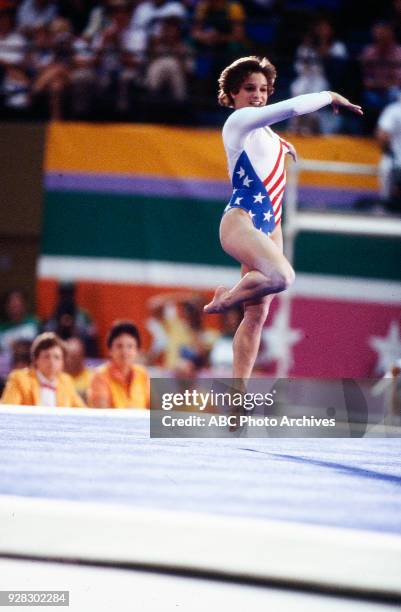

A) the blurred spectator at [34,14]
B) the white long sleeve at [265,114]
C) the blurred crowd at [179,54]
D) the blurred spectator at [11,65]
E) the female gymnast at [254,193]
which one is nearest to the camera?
the white long sleeve at [265,114]

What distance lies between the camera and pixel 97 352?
17.6 ft

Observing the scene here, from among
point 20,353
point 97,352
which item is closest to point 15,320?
point 97,352

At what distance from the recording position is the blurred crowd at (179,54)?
529cm

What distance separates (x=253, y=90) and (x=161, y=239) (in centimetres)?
298

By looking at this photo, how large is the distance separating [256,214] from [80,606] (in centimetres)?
113

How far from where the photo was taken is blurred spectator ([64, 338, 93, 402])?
4699 millimetres

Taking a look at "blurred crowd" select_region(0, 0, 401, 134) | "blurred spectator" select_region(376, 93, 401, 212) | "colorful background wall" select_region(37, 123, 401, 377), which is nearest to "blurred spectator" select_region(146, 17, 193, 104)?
"blurred crowd" select_region(0, 0, 401, 134)

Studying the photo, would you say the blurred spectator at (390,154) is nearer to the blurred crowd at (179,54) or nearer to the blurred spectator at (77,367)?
the blurred crowd at (179,54)

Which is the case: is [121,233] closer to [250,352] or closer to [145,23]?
[145,23]

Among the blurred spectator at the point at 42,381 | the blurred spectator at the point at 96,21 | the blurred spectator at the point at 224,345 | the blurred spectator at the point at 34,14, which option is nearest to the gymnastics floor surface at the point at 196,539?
the blurred spectator at the point at 42,381

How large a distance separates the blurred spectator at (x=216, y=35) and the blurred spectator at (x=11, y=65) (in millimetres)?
991

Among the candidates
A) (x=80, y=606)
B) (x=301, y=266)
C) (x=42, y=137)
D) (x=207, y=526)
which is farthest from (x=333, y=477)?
(x=42, y=137)

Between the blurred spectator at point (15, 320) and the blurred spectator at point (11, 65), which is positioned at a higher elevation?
the blurred spectator at point (11, 65)

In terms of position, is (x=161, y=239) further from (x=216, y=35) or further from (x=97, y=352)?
(x=216, y=35)
